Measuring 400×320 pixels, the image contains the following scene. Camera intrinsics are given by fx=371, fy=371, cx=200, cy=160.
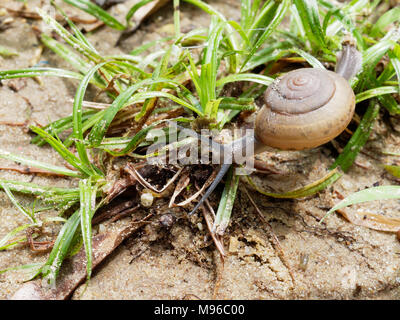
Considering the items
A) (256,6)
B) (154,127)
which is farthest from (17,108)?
(256,6)

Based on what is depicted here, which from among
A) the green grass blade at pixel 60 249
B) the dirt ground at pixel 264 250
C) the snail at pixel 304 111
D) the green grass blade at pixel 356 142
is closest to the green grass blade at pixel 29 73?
the dirt ground at pixel 264 250

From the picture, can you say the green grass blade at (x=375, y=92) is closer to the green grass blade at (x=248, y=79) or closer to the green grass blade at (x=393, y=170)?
the green grass blade at (x=393, y=170)

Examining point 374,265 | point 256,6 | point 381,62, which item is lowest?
point 374,265

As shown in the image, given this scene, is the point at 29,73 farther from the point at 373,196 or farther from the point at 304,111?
the point at 373,196

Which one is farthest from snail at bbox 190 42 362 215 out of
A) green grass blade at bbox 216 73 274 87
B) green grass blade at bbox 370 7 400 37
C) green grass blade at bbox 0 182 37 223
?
green grass blade at bbox 370 7 400 37

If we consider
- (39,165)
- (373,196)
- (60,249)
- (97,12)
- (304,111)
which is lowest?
(60,249)

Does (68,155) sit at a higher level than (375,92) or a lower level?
lower

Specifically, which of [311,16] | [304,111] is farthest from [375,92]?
[304,111]
